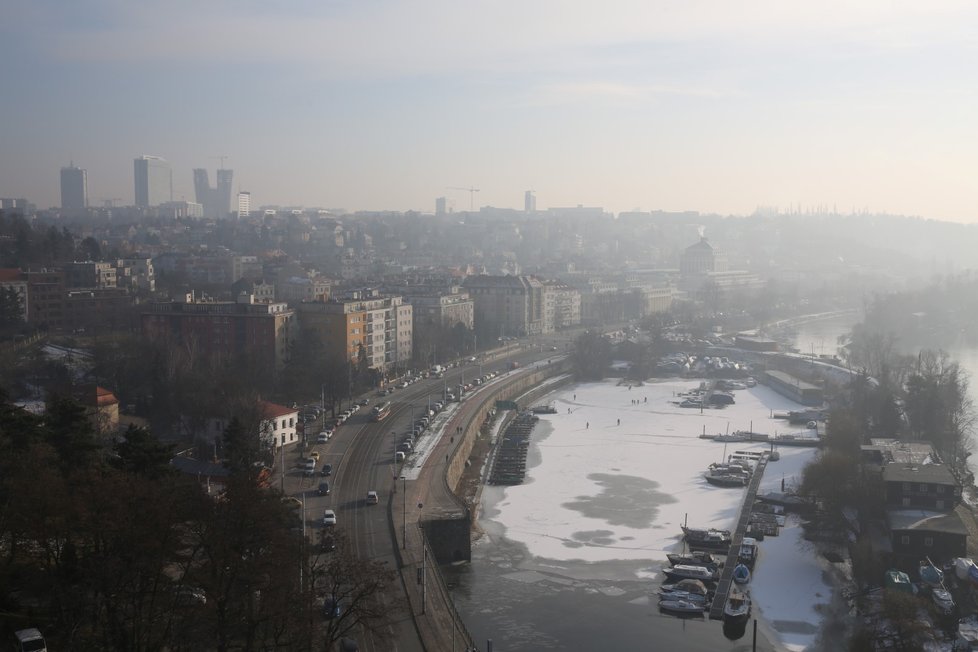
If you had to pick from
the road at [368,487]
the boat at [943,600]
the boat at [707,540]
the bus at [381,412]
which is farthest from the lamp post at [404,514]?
Answer: the boat at [943,600]

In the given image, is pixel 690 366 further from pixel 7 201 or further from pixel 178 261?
pixel 7 201

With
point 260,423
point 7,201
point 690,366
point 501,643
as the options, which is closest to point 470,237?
point 7,201

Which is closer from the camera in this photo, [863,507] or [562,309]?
[863,507]

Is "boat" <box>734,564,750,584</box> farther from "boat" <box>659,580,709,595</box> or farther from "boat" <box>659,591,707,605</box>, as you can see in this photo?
"boat" <box>659,591,707,605</box>

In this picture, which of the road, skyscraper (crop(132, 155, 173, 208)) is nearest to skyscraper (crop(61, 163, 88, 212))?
skyscraper (crop(132, 155, 173, 208))

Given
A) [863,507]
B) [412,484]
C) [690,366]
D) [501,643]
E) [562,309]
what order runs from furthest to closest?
[562,309] → [690,366] → [412,484] → [863,507] → [501,643]

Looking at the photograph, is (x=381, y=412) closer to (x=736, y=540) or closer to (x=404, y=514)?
(x=404, y=514)

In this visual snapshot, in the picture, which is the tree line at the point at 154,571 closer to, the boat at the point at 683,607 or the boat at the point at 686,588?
the boat at the point at 683,607
